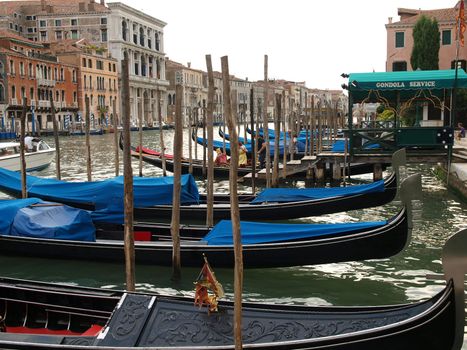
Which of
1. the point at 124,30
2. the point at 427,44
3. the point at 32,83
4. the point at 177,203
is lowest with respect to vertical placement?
the point at 177,203

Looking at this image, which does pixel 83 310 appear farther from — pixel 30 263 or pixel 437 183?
pixel 437 183

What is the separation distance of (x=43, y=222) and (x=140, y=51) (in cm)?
4381

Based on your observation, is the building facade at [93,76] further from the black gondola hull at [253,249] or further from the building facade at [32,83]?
the black gondola hull at [253,249]

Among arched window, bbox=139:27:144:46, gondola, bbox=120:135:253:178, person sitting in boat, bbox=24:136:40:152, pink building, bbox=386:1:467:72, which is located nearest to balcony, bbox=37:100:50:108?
arched window, bbox=139:27:144:46

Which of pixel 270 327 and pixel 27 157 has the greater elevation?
pixel 27 157

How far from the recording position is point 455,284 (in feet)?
8.02

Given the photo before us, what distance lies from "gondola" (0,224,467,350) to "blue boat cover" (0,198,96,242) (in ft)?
6.45

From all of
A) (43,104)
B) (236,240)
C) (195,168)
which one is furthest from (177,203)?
(43,104)

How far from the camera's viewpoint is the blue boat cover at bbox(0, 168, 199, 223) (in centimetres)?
585

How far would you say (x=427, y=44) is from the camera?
20.0 metres

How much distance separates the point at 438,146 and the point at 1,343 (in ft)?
24.8

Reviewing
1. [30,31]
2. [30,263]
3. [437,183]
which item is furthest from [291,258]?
[30,31]

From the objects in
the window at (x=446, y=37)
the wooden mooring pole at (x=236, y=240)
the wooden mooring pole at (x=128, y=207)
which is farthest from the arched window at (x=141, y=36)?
the wooden mooring pole at (x=236, y=240)

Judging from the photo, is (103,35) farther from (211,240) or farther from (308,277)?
(308,277)
